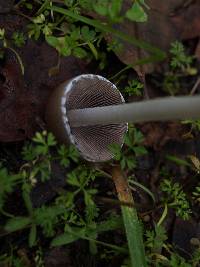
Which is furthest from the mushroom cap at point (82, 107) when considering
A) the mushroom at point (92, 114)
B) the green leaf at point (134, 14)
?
the green leaf at point (134, 14)

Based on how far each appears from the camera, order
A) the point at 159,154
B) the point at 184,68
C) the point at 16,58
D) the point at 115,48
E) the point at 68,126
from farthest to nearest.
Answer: the point at 184,68
the point at 159,154
the point at 115,48
the point at 16,58
the point at 68,126

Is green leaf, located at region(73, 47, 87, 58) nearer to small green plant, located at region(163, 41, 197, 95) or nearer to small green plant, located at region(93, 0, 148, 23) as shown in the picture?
small green plant, located at region(93, 0, 148, 23)

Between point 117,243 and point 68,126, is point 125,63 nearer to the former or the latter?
point 68,126

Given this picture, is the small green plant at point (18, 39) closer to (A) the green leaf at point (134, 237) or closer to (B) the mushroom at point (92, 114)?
(B) the mushroom at point (92, 114)

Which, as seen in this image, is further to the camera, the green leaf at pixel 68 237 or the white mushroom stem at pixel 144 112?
the green leaf at pixel 68 237

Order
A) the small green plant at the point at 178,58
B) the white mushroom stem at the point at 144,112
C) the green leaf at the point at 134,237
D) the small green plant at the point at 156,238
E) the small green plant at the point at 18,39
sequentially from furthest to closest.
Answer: the small green plant at the point at 178,58, the small green plant at the point at 18,39, the small green plant at the point at 156,238, the green leaf at the point at 134,237, the white mushroom stem at the point at 144,112

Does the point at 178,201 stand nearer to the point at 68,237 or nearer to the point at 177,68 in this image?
the point at 68,237

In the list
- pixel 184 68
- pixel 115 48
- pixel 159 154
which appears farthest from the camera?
pixel 184 68

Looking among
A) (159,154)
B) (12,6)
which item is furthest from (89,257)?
(12,6)

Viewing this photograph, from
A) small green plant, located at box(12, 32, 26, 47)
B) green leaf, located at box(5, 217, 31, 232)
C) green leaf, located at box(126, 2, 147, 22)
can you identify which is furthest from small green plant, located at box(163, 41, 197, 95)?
green leaf, located at box(5, 217, 31, 232)
